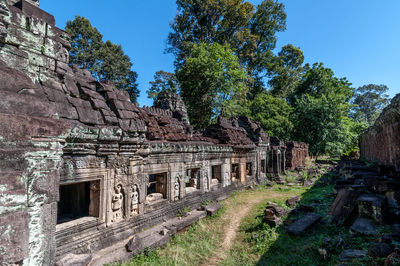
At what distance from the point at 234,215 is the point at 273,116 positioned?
1515cm

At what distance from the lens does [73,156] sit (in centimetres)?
397

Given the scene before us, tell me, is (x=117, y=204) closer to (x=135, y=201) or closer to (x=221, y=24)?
(x=135, y=201)

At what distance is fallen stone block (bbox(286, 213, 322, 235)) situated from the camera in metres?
5.27

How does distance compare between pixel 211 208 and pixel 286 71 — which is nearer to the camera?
pixel 211 208

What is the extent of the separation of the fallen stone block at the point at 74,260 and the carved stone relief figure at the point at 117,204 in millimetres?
1030

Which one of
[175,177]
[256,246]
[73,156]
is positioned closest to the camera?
[73,156]

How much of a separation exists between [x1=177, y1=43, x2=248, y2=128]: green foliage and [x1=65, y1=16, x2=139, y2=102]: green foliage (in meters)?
9.78

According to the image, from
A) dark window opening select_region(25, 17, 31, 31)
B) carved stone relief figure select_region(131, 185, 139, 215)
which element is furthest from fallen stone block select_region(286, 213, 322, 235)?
dark window opening select_region(25, 17, 31, 31)

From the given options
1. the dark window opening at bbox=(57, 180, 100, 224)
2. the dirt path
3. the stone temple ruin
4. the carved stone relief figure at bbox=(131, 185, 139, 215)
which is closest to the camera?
the stone temple ruin

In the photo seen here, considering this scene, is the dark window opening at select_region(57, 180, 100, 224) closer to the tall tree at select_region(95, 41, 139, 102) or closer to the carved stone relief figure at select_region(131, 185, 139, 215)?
the carved stone relief figure at select_region(131, 185, 139, 215)

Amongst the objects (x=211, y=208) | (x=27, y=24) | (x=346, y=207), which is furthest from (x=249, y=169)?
(x=27, y=24)

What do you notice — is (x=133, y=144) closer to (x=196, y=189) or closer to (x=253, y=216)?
(x=196, y=189)

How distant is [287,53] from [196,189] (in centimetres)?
3112

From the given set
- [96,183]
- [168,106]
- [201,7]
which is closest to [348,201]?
[96,183]
